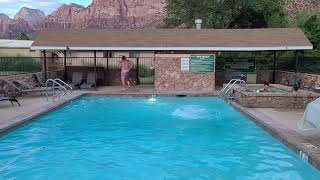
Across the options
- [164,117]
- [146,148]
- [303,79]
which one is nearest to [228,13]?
[303,79]

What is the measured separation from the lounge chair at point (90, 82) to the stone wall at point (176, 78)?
345 centimetres

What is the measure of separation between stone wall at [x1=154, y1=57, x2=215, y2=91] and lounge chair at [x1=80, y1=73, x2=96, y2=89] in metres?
3.45

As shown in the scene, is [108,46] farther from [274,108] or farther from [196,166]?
[196,166]

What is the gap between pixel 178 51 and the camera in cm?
2419

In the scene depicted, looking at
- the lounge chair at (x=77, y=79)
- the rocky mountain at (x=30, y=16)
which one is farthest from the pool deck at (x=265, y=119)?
the rocky mountain at (x=30, y=16)

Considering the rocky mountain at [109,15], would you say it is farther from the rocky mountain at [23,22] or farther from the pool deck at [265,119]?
the pool deck at [265,119]

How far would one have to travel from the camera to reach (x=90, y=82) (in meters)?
24.5

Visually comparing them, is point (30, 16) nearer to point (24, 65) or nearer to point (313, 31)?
point (313, 31)

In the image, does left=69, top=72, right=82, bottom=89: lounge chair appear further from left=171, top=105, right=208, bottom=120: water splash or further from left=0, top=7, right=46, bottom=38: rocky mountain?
left=0, top=7, right=46, bottom=38: rocky mountain

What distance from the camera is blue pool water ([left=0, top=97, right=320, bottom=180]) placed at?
868cm

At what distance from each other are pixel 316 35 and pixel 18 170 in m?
26.6

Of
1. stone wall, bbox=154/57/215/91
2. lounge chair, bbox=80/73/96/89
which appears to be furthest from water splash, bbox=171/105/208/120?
lounge chair, bbox=80/73/96/89

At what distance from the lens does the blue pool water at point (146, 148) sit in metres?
8.68

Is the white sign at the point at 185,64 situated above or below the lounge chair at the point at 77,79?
above
